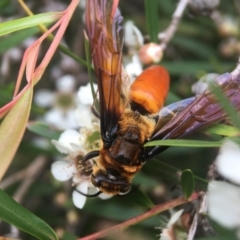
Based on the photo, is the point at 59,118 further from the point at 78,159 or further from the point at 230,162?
the point at 230,162

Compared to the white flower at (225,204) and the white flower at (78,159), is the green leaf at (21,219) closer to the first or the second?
the white flower at (78,159)

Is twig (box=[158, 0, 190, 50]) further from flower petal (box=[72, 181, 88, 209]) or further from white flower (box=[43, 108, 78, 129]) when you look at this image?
white flower (box=[43, 108, 78, 129])

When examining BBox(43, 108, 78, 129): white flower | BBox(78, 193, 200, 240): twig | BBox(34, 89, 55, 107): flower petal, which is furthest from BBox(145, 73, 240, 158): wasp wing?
BBox(34, 89, 55, 107): flower petal

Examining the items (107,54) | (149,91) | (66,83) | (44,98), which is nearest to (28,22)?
(107,54)

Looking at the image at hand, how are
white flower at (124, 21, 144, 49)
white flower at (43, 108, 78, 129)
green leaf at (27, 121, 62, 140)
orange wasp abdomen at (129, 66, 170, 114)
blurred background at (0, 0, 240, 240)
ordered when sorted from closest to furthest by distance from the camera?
1. orange wasp abdomen at (129, 66, 170, 114)
2. green leaf at (27, 121, 62, 140)
3. white flower at (124, 21, 144, 49)
4. blurred background at (0, 0, 240, 240)
5. white flower at (43, 108, 78, 129)

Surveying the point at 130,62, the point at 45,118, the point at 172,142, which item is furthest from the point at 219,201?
the point at 45,118

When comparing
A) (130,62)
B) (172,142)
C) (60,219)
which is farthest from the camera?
(60,219)

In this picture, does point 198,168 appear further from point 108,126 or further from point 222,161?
point 222,161
